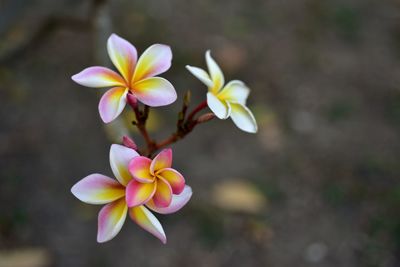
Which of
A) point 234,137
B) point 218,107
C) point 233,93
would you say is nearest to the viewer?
point 218,107

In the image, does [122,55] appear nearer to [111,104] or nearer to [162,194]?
[111,104]

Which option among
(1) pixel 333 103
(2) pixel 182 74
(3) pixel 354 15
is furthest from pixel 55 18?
(3) pixel 354 15

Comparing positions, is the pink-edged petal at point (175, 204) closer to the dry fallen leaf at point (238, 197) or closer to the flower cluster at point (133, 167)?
the flower cluster at point (133, 167)

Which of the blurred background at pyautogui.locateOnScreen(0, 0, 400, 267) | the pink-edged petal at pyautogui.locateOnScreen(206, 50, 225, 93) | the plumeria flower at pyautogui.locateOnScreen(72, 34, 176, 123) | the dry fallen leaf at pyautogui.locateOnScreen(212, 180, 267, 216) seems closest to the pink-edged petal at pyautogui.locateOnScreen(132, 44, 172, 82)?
the plumeria flower at pyautogui.locateOnScreen(72, 34, 176, 123)

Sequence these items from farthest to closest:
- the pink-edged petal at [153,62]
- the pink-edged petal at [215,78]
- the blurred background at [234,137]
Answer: the blurred background at [234,137] → the pink-edged petal at [215,78] → the pink-edged petal at [153,62]

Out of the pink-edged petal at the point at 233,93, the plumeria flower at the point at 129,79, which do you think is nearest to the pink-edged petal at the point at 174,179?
the plumeria flower at the point at 129,79

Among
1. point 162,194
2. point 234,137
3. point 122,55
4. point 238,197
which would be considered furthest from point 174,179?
point 234,137
